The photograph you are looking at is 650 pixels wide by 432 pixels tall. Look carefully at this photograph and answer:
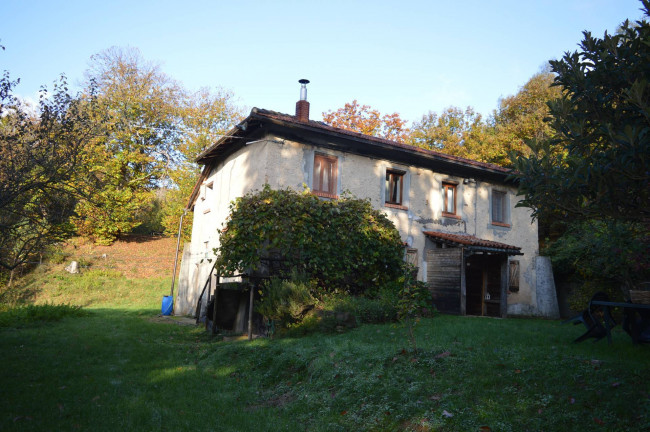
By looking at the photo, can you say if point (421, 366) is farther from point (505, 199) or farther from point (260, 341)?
point (505, 199)

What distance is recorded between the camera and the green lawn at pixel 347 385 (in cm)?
460

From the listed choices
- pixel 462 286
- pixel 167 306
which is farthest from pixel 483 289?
pixel 167 306

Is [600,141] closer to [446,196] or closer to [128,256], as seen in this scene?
[446,196]

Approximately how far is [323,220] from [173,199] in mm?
19526

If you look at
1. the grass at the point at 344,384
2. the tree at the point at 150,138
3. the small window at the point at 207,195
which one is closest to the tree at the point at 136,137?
the tree at the point at 150,138

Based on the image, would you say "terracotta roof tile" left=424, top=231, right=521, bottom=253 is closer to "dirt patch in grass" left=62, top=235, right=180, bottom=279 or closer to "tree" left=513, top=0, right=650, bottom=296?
"tree" left=513, top=0, right=650, bottom=296

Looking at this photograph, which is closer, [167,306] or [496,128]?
[167,306]

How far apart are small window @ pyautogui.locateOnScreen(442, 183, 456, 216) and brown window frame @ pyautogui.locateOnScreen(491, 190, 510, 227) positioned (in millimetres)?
2015

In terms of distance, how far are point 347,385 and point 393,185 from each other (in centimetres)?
Answer: 1097

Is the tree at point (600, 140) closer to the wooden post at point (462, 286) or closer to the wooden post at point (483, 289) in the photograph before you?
the wooden post at point (462, 286)

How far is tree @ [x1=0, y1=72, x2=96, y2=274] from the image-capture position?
292 inches

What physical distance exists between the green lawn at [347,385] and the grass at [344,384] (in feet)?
0.06

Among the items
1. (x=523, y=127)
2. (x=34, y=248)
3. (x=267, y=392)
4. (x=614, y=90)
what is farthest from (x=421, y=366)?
(x=523, y=127)

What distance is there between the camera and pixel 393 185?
16.3 metres
